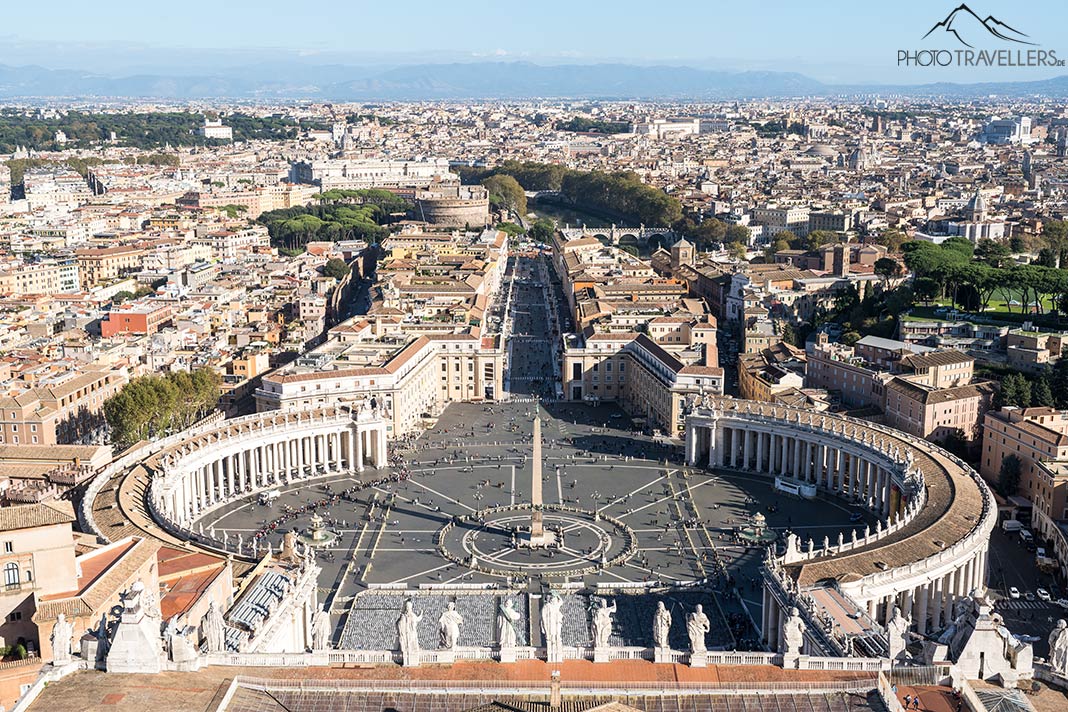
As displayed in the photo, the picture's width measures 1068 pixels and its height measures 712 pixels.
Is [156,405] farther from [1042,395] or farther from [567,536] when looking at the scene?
[1042,395]

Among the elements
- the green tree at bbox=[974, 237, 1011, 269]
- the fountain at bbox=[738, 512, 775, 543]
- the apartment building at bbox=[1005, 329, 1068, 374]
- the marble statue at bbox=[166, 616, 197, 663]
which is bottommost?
the fountain at bbox=[738, 512, 775, 543]

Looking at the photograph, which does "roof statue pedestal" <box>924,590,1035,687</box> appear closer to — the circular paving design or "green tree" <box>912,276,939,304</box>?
the circular paving design

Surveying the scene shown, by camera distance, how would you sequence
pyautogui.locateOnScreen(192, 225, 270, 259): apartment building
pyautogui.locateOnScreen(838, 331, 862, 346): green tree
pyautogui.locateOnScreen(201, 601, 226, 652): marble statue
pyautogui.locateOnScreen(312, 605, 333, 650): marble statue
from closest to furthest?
pyautogui.locateOnScreen(201, 601, 226, 652): marble statue → pyautogui.locateOnScreen(312, 605, 333, 650): marble statue → pyautogui.locateOnScreen(838, 331, 862, 346): green tree → pyautogui.locateOnScreen(192, 225, 270, 259): apartment building

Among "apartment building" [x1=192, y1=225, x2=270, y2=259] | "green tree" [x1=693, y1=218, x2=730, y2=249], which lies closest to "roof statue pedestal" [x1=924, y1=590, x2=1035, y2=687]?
"apartment building" [x1=192, y1=225, x2=270, y2=259]

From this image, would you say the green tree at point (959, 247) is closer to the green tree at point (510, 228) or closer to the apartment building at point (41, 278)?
the green tree at point (510, 228)

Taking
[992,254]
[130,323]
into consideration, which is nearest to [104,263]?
[130,323]

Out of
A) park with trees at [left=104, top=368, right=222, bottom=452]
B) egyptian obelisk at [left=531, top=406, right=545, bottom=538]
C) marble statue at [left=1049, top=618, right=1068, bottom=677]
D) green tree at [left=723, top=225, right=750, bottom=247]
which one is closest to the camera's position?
marble statue at [left=1049, top=618, right=1068, bottom=677]

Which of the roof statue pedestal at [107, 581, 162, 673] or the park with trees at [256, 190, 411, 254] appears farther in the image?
the park with trees at [256, 190, 411, 254]

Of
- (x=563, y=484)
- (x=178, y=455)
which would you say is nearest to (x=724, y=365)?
(x=563, y=484)
